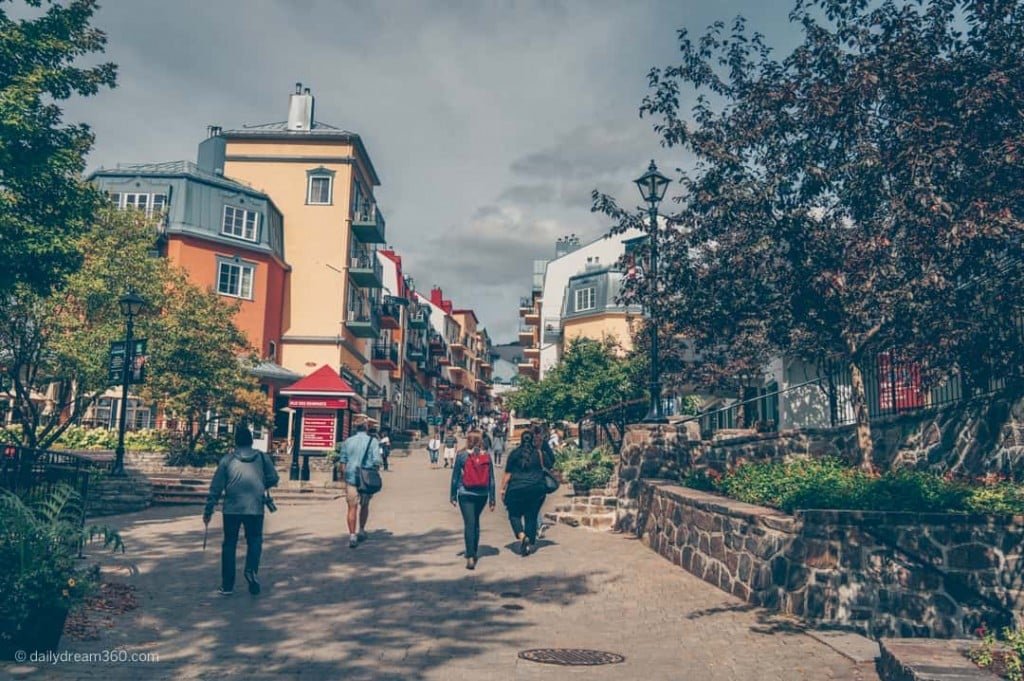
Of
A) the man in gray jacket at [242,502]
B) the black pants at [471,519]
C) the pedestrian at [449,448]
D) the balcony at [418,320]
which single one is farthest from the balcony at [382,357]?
the man in gray jacket at [242,502]

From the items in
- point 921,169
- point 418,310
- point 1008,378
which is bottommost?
point 1008,378

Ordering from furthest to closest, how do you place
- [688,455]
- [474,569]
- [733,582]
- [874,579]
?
[688,455] → [474,569] → [733,582] → [874,579]

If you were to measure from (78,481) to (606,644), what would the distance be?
9.72 metres

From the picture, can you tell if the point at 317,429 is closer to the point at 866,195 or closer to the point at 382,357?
the point at 866,195

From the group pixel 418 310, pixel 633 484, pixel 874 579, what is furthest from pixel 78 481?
pixel 418 310

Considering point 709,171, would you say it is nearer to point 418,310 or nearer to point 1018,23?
point 1018,23

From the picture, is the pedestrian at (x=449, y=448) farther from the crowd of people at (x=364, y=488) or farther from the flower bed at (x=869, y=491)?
the flower bed at (x=869, y=491)

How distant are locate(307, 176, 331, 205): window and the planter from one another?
35.7 metres

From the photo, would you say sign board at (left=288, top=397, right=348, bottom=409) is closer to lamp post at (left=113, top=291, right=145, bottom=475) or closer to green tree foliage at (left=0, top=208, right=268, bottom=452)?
lamp post at (left=113, top=291, right=145, bottom=475)

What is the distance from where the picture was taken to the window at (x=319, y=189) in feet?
132

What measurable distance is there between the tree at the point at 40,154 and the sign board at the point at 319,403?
9342mm

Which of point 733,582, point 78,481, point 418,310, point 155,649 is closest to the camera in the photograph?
point 155,649

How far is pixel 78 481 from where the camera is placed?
13234 millimetres

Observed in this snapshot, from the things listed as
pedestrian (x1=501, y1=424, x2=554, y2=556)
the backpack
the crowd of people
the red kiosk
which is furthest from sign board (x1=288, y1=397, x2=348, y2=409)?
the backpack
